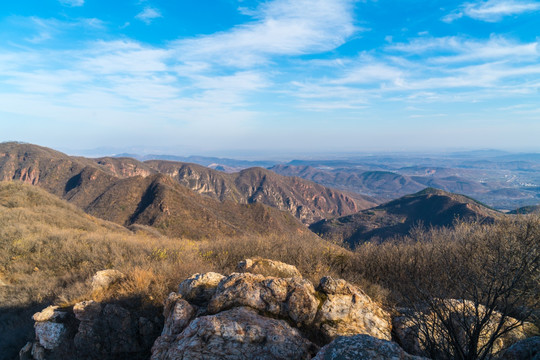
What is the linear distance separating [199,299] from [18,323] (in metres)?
6.39

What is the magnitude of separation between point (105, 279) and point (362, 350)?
23.7ft

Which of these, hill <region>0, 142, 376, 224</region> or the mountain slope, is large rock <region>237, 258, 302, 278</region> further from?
hill <region>0, 142, 376, 224</region>

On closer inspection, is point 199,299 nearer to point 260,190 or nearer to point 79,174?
point 79,174

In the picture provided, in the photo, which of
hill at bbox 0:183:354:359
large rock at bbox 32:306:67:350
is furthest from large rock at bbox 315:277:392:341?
large rock at bbox 32:306:67:350

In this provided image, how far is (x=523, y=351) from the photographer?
3.66 meters

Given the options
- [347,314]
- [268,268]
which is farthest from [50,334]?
[347,314]

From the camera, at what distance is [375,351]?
119 inches

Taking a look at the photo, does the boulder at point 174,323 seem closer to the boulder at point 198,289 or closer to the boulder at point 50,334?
the boulder at point 198,289

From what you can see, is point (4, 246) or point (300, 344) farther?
point (4, 246)

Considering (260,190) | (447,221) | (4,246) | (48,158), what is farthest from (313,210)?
(4,246)

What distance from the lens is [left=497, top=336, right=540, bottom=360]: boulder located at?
3518 mm

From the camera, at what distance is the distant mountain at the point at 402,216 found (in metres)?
81.6

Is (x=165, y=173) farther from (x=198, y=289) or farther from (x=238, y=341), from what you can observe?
(x=238, y=341)

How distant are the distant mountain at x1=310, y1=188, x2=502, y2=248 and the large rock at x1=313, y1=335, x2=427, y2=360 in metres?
79.4
